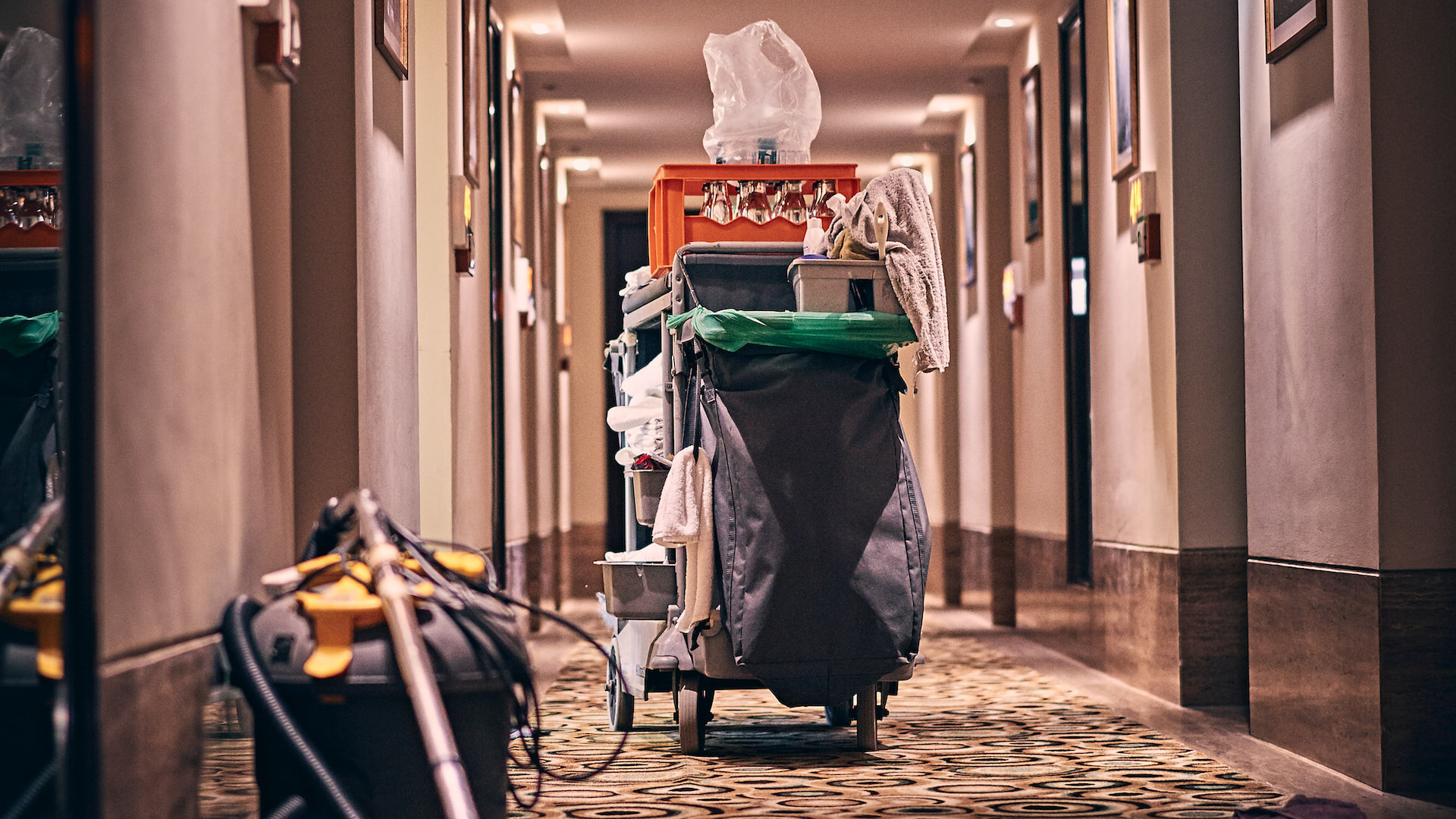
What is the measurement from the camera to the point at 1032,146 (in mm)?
7566

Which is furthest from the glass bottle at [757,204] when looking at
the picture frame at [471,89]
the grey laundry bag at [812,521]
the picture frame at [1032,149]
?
the picture frame at [1032,149]

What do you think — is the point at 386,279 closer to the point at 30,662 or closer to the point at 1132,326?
the point at 30,662

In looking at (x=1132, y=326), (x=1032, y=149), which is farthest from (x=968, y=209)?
(x=1132, y=326)

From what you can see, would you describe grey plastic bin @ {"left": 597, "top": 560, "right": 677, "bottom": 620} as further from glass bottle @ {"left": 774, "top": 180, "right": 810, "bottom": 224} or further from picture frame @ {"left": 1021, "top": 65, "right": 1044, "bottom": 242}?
picture frame @ {"left": 1021, "top": 65, "right": 1044, "bottom": 242}

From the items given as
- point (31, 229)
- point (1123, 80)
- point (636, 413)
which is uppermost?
point (1123, 80)

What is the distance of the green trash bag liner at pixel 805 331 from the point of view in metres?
3.63

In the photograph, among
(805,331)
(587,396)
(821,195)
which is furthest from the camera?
(587,396)

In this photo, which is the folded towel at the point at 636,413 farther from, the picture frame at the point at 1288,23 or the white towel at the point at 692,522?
the picture frame at the point at 1288,23

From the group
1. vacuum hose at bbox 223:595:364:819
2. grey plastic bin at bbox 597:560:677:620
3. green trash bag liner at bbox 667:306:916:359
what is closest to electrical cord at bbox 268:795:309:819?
vacuum hose at bbox 223:595:364:819

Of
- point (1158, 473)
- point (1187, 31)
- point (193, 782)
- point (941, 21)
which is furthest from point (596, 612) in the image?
point (193, 782)

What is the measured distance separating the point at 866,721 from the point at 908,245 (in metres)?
1.28

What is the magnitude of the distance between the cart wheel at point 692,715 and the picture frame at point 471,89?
7.72ft

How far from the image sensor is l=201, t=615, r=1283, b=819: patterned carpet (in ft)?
10.2

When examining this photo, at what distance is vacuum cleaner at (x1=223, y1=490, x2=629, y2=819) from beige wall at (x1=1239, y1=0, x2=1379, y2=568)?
224 cm
